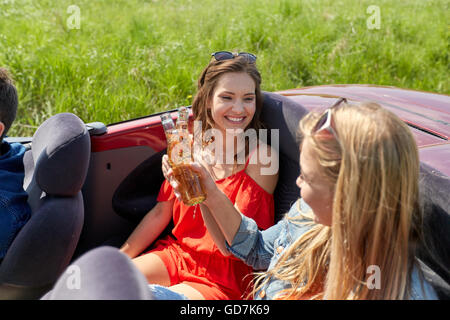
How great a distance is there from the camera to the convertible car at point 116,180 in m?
1.42

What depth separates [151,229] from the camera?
214 cm

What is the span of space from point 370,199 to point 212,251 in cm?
91

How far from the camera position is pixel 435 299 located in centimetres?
113

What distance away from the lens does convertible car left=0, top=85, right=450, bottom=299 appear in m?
1.42

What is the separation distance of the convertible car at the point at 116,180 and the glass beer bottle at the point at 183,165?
408 mm

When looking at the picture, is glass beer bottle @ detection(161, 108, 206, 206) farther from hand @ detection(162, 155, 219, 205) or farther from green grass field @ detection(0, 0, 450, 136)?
green grass field @ detection(0, 0, 450, 136)

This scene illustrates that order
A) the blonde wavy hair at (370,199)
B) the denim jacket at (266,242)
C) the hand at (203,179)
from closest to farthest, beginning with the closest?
1. the blonde wavy hair at (370,199)
2. the denim jacket at (266,242)
3. the hand at (203,179)

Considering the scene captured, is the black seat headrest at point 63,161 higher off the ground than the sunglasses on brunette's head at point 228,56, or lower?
lower

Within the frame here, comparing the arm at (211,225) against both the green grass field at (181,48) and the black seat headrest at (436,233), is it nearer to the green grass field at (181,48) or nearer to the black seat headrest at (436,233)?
the black seat headrest at (436,233)

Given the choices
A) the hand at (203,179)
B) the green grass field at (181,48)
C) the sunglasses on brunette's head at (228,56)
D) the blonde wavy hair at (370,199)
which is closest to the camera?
the blonde wavy hair at (370,199)

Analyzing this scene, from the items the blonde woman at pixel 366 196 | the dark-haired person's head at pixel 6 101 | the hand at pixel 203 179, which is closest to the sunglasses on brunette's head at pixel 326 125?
the blonde woman at pixel 366 196

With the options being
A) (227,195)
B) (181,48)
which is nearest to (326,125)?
(227,195)

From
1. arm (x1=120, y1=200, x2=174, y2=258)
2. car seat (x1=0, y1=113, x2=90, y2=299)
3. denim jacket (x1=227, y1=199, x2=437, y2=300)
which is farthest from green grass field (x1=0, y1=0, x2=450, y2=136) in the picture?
denim jacket (x1=227, y1=199, x2=437, y2=300)

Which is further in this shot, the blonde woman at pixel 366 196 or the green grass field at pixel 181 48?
the green grass field at pixel 181 48
